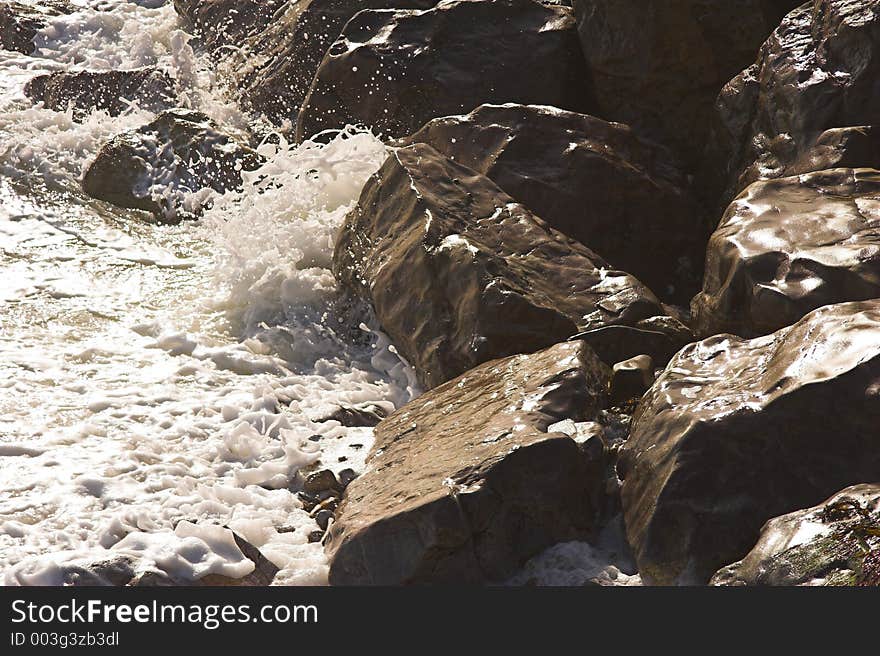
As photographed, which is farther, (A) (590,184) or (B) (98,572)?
(A) (590,184)

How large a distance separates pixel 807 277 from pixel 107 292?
454cm

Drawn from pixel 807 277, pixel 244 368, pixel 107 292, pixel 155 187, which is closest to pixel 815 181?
pixel 807 277

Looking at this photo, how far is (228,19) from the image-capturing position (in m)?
12.0

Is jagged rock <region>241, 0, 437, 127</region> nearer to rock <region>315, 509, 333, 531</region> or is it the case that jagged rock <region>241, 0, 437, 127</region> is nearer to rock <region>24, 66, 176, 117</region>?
rock <region>24, 66, 176, 117</region>

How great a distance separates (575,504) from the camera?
451 centimetres

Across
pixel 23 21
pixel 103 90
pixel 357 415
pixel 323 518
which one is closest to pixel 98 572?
pixel 323 518

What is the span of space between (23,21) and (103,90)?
2.68 metres

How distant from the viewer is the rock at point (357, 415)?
5.94 m

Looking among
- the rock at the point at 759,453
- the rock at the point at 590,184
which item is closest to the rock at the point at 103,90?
the rock at the point at 590,184

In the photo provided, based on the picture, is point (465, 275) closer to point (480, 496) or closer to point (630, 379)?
point (630, 379)

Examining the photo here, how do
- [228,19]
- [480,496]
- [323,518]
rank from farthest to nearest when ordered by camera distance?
[228,19]
[323,518]
[480,496]

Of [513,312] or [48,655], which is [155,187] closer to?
[513,312]

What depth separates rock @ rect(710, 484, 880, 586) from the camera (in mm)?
3424

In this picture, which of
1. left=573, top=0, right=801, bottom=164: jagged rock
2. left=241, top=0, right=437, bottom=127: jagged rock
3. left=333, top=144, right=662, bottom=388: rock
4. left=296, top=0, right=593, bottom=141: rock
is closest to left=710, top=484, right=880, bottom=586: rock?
left=333, top=144, right=662, bottom=388: rock
